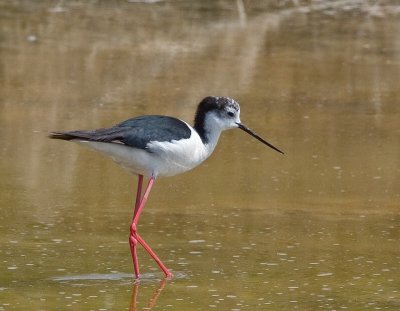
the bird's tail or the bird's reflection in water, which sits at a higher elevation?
the bird's tail

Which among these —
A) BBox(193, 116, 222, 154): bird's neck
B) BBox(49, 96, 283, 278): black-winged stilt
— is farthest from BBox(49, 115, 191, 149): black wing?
BBox(193, 116, 222, 154): bird's neck

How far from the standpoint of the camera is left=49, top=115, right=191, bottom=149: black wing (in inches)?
277

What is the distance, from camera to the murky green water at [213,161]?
698 cm

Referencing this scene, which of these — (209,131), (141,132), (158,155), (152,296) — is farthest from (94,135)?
(152,296)

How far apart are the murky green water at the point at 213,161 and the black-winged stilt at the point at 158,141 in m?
0.50

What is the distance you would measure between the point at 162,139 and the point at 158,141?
0.08 feet

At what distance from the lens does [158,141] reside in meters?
7.18

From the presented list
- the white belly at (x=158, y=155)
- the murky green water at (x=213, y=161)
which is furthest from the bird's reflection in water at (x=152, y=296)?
A: the white belly at (x=158, y=155)

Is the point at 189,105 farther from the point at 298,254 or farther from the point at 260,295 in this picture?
the point at 260,295

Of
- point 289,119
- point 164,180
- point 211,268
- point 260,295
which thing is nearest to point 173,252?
point 211,268

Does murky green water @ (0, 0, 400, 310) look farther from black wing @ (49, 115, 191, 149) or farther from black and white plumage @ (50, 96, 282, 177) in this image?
black wing @ (49, 115, 191, 149)

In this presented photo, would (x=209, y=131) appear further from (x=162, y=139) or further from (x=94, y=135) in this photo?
(x=94, y=135)

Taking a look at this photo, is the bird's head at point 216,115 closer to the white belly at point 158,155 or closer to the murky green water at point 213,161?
the white belly at point 158,155

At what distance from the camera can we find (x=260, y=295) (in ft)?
22.0
